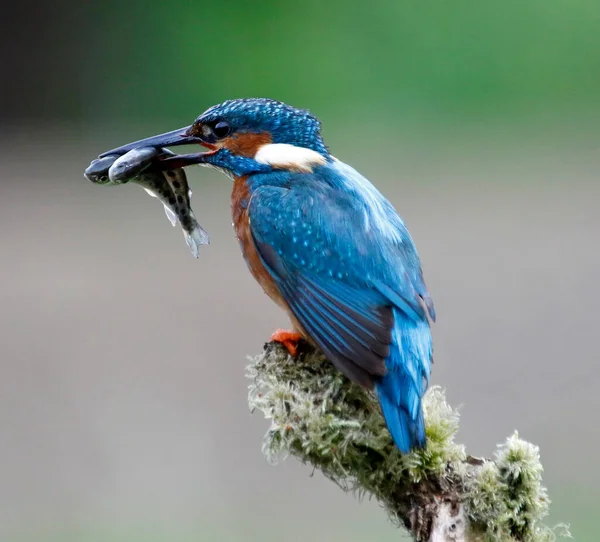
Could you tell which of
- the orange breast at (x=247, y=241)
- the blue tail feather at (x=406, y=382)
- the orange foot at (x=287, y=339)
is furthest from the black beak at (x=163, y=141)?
the blue tail feather at (x=406, y=382)

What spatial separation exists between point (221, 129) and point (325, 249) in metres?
0.52

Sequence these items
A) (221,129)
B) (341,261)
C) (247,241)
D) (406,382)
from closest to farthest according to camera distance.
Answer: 1. (406,382)
2. (341,261)
3. (247,241)
4. (221,129)

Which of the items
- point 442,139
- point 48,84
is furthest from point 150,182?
point 442,139

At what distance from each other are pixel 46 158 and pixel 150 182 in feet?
19.1

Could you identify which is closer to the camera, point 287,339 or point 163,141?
point 287,339

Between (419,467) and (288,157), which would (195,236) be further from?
(419,467)

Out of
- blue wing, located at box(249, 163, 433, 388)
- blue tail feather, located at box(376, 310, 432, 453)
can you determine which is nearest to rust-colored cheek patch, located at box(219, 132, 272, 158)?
blue wing, located at box(249, 163, 433, 388)

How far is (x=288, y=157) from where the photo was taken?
105 inches

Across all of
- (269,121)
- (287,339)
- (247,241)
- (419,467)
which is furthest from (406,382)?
(269,121)

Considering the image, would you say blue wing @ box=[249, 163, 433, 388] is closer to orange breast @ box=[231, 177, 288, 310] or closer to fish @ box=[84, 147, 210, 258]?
orange breast @ box=[231, 177, 288, 310]

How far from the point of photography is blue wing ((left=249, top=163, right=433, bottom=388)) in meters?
2.24

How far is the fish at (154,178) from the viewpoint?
8.36ft

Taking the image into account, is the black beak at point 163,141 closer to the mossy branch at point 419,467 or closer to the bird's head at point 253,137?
the bird's head at point 253,137

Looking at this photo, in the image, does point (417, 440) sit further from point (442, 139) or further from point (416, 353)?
point (442, 139)
